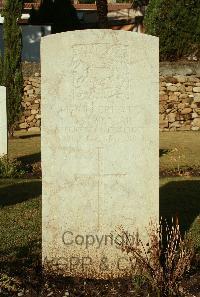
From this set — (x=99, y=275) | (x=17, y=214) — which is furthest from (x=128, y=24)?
(x=99, y=275)

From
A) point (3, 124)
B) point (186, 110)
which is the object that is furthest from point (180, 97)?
Answer: point (3, 124)

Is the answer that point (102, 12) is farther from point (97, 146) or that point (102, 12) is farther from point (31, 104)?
point (97, 146)

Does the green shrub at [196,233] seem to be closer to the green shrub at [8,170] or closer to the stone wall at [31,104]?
the green shrub at [8,170]

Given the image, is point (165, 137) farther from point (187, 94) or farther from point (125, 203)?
point (125, 203)

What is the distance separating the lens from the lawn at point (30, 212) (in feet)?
16.3

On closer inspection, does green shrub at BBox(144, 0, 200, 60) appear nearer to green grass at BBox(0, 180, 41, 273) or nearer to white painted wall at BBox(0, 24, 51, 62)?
white painted wall at BBox(0, 24, 51, 62)

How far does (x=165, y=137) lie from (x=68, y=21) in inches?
500

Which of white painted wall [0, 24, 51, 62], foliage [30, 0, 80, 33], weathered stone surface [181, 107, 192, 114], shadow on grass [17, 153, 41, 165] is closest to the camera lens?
shadow on grass [17, 153, 41, 165]

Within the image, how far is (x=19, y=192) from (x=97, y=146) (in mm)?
3923

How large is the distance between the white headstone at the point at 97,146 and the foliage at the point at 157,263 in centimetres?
15

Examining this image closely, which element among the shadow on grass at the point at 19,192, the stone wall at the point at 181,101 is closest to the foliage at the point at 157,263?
the shadow on grass at the point at 19,192

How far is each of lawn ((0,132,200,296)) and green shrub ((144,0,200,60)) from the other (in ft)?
27.9

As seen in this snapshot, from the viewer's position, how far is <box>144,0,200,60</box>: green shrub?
19.6m

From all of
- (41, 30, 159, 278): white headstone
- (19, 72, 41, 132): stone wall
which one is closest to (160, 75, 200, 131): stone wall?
(19, 72, 41, 132): stone wall
